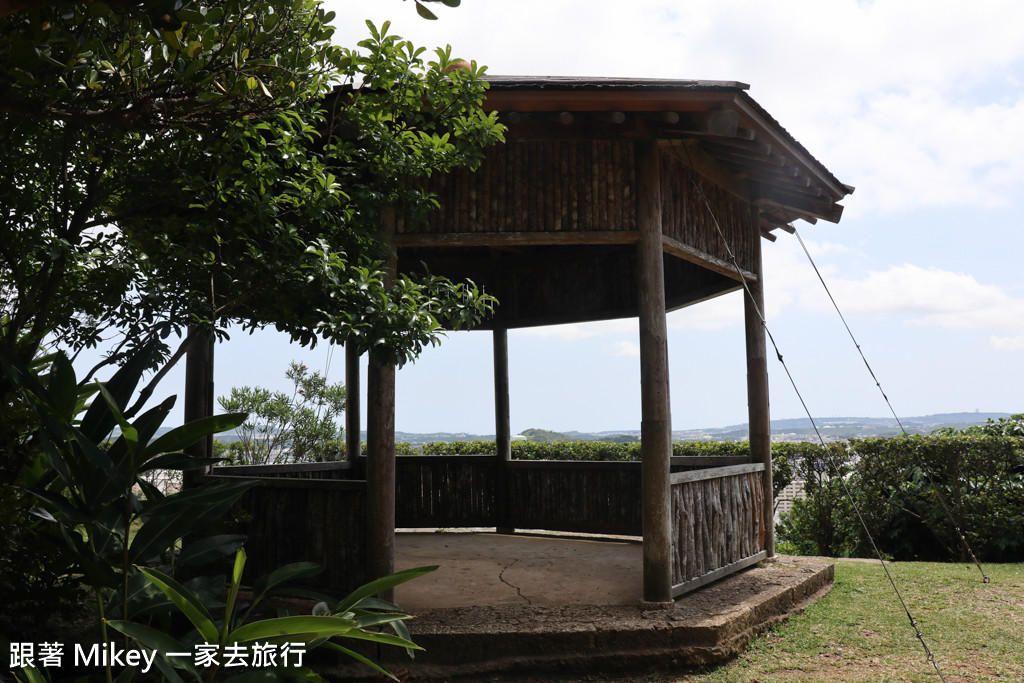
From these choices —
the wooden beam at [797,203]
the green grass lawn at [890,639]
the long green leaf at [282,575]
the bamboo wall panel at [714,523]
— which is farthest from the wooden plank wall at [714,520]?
the long green leaf at [282,575]

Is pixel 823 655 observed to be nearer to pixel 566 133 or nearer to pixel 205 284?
pixel 566 133

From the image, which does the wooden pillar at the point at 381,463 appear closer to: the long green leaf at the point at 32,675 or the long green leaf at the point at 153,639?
the long green leaf at the point at 32,675

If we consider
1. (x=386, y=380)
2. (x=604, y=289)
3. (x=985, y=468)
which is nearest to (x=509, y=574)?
(x=386, y=380)

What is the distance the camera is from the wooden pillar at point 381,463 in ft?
15.9

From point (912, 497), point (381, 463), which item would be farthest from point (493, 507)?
point (912, 497)

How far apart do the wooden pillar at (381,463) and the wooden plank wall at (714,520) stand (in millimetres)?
2077

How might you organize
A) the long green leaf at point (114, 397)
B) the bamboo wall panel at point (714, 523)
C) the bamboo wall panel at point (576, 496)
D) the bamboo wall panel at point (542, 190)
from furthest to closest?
the bamboo wall panel at point (576, 496) < the bamboo wall panel at point (714, 523) < the bamboo wall panel at point (542, 190) < the long green leaf at point (114, 397)

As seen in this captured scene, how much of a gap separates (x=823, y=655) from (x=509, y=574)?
2557 mm

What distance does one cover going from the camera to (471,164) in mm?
4469

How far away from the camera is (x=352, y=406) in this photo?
331 inches

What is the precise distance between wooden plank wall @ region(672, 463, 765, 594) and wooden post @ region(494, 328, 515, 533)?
10.3 feet

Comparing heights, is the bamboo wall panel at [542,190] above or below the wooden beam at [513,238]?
above

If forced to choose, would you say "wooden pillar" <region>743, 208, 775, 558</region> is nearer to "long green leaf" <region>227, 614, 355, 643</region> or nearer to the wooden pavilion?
the wooden pavilion

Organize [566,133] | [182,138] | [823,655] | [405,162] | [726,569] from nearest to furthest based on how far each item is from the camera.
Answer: [182,138] → [405,162] → [823,655] → [566,133] → [726,569]
